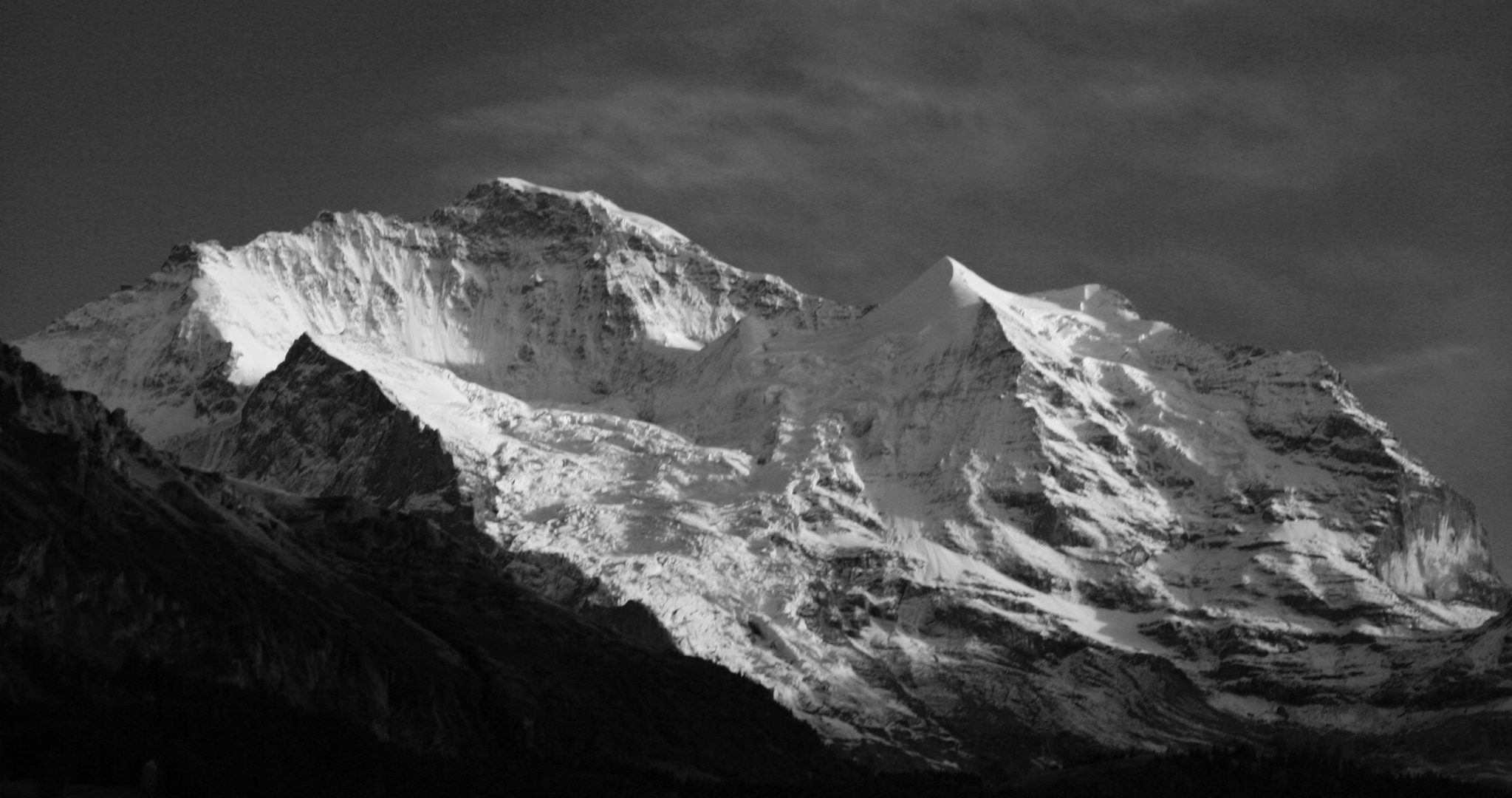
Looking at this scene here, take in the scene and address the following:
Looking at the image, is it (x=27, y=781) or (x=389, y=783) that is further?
(x=389, y=783)

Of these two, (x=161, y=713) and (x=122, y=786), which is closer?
(x=122, y=786)

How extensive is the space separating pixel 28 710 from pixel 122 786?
17.1 meters

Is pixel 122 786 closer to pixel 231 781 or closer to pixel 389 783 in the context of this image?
pixel 231 781

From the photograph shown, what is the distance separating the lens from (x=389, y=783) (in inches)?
7771

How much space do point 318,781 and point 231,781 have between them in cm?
1152

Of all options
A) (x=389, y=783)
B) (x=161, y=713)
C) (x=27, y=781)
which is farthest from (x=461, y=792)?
(x=27, y=781)

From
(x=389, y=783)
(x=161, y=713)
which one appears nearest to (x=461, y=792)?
(x=389, y=783)

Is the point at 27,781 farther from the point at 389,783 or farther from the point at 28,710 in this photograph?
the point at 389,783

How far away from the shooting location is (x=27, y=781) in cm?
17062

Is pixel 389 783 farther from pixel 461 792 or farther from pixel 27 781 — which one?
pixel 27 781

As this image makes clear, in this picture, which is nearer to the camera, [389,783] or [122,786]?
[122,786]

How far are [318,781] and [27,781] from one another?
23.8 meters

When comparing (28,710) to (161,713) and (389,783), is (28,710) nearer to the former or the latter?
(161,713)

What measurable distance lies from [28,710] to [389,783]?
84.2ft
